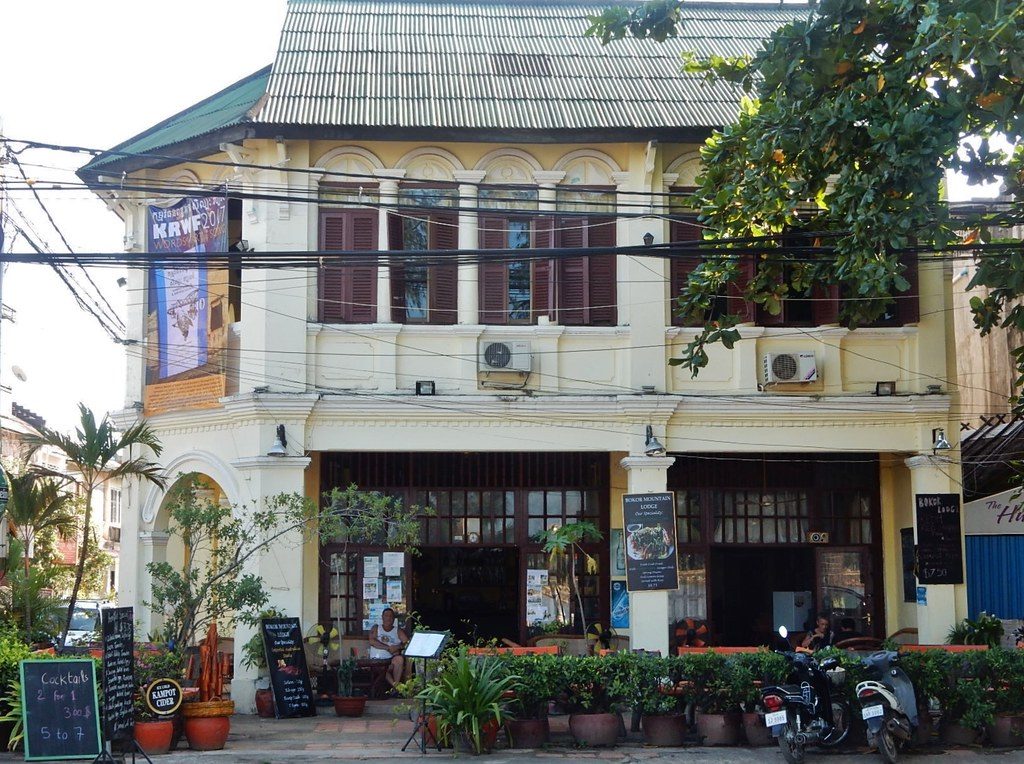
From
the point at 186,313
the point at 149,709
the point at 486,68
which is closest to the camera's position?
the point at 149,709

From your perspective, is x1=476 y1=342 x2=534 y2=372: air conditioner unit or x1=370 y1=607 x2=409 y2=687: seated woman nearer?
x1=370 y1=607 x2=409 y2=687: seated woman

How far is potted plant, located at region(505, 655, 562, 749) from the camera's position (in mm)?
13734

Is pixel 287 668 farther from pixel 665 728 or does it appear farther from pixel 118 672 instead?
pixel 665 728

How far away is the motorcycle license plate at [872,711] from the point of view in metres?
12.7

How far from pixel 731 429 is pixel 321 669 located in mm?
6381

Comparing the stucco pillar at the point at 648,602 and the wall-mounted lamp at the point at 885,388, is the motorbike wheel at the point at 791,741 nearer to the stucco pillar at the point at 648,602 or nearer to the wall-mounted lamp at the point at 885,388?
the stucco pillar at the point at 648,602

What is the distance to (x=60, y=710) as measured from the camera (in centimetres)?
1292

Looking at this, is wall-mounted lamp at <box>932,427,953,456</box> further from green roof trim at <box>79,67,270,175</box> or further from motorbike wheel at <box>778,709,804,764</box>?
green roof trim at <box>79,67,270,175</box>

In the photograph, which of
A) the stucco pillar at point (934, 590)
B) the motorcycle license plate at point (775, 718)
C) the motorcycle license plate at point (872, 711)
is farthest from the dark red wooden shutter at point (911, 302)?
the motorcycle license plate at point (775, 718)

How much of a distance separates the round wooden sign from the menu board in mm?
5807

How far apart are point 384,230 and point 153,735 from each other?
740 cm

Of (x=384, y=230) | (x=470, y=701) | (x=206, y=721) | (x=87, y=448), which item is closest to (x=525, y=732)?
(x=470, y=701)

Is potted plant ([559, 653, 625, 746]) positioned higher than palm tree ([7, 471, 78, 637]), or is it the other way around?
palm tree ([7, 471, 78, 637])

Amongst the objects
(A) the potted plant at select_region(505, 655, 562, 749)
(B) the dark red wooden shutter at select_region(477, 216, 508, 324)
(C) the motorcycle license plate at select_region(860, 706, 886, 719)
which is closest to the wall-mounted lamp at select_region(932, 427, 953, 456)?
(C) the motorcycle license plate at select_region(860, 706, 886, 719)
